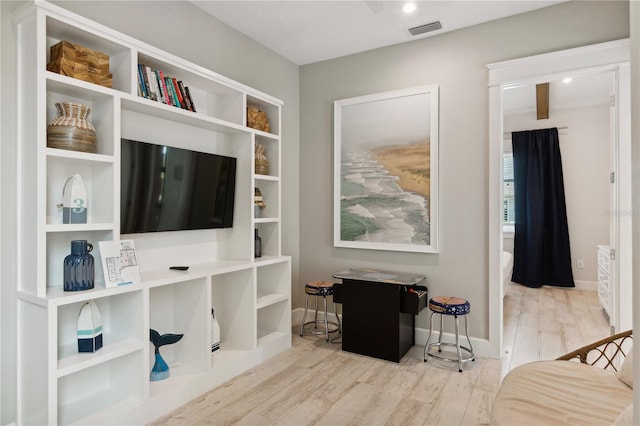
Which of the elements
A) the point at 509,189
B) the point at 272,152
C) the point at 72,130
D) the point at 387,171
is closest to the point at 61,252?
the point at 72,130

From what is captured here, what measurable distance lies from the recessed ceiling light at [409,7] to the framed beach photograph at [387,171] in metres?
0.68

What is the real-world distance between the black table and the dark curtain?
352 centimetres

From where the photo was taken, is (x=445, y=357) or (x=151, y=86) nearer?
(x=151, y=86)

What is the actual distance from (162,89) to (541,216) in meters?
5.76

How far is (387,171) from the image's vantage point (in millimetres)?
3717

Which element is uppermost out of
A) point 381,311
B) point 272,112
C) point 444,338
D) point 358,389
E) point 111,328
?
point 272,112

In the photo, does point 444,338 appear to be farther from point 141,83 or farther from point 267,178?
point 141,83

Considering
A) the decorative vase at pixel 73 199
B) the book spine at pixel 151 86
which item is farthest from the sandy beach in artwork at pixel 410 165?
the decorative vase at pixel 73 199

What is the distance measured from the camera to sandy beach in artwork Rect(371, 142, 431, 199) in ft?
11.5

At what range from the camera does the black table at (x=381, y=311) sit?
315cm

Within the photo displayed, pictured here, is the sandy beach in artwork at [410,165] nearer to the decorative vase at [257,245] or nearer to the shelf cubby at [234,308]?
the decorative vase at [257,245]

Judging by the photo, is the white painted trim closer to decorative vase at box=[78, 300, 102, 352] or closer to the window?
decorative vase at box=[78, 300, 102, 352]

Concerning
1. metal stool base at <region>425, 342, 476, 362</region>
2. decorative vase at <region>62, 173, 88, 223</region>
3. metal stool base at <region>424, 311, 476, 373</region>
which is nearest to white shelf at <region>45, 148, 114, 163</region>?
decorative vase at <region>62, 173, 88, 223</region>

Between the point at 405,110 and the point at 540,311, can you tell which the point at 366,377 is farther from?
the point at 540,311
